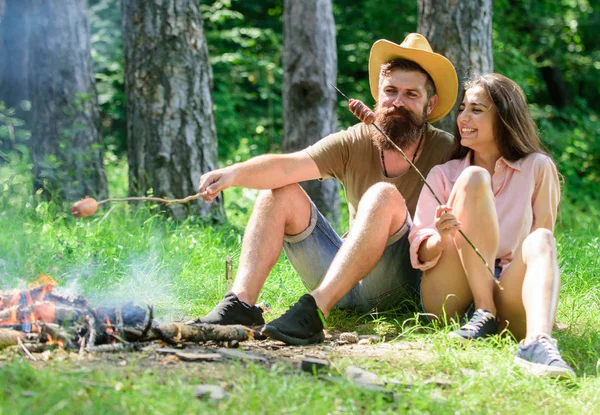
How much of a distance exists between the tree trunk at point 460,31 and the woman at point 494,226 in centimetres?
234

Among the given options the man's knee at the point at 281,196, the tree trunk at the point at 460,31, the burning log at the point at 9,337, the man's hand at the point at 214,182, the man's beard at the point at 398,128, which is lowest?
the burning log at the point at 9,337

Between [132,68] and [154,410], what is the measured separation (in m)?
4.92

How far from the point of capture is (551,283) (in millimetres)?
3643

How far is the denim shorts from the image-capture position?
4352 millimetres

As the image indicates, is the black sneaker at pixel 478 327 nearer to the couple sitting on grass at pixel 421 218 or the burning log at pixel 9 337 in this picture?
the couple sitting on grass at pixel 421 218

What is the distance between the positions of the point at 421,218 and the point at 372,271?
1.49 feet

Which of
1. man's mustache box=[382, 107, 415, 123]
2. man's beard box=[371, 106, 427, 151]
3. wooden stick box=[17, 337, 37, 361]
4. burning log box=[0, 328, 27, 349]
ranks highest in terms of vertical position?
man's mustache box=[382, 107, 415, 123]

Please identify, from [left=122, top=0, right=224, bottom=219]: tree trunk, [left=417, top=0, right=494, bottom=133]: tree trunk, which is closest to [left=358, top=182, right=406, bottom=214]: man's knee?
[left=417, top=0, right=494, bottom=133]: tree trunk

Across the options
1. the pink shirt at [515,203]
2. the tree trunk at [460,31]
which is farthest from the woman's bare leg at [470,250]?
the tree trunk at [460,31]

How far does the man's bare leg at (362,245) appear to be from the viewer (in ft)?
13.3

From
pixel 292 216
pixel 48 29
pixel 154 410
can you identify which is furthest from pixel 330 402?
pixel 48 29

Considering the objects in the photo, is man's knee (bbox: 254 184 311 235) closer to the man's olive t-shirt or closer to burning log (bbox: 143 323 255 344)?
the man's olive t-shirt

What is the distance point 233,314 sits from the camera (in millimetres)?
4051

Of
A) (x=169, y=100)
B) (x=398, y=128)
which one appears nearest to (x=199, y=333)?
(x=398, y=128)
